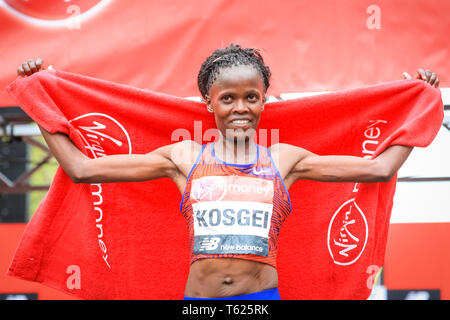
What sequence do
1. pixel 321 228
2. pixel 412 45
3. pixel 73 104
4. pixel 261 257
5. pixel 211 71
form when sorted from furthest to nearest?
pixel 412 45 < pixel 321 228 < pixel 73 104 < pixel 211 71 < pixel 261 257

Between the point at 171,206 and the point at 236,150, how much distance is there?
562 millimetres

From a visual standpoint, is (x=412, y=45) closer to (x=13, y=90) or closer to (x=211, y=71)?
(x=211, y=71)

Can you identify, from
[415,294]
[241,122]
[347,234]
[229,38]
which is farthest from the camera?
[415,294]

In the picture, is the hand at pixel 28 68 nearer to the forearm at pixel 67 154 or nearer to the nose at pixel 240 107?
the forearm at pixel 67 154

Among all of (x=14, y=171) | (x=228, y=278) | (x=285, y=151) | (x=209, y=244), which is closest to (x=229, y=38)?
(x=285, y=151)

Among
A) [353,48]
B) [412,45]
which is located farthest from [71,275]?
[412,45]

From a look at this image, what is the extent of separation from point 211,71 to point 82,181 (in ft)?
2.66

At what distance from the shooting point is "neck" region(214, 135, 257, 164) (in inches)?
78.5

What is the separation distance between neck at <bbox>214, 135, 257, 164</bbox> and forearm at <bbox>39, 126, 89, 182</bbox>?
647mm

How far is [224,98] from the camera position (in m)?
1.93

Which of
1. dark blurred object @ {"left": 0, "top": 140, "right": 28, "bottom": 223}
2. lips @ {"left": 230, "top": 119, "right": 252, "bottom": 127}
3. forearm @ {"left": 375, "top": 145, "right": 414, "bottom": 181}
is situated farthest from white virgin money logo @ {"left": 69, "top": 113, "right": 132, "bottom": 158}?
forearm @ {"left": 375, "top": 145, "right": 414, "bottom": 181}

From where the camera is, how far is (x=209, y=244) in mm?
1851

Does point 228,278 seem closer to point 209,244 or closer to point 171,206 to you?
point 209,244

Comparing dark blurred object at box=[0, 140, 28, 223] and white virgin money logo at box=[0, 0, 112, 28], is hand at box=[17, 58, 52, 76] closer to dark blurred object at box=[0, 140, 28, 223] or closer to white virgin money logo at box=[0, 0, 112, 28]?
white virgin money logo at box=[0, 0, 112, 28]
